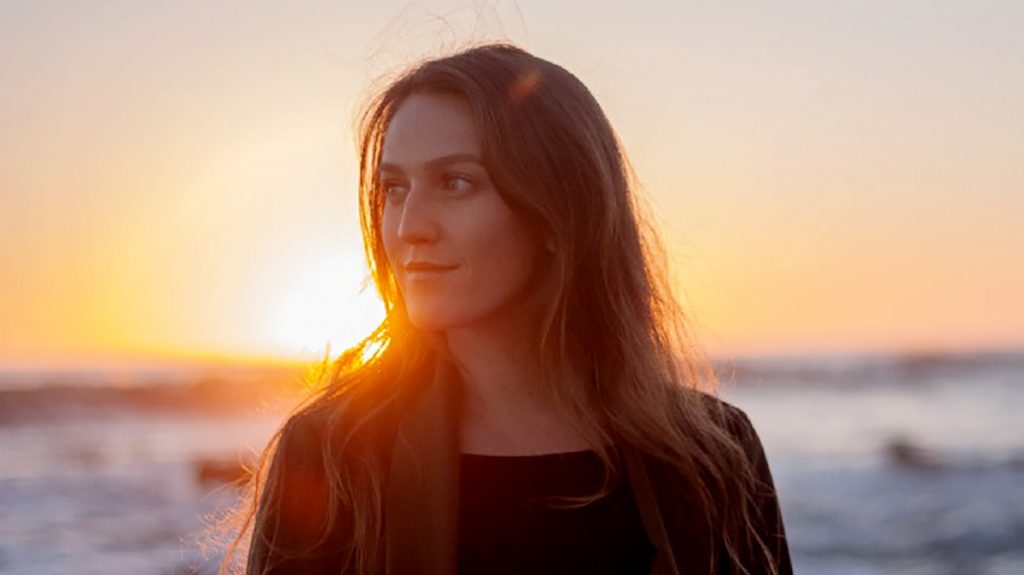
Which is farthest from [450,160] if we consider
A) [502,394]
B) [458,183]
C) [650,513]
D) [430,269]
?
[650,513]

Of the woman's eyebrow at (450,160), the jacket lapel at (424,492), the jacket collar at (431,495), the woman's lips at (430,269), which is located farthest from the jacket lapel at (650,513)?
the woman's eyebrow at (450,160)

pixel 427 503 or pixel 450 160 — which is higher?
pixel 450 160

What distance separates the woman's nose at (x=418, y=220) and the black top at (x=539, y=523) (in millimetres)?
451

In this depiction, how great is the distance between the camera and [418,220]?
10.2ft

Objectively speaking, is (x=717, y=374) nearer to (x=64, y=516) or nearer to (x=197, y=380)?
(x=64, y=516)

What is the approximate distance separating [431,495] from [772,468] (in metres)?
10.5

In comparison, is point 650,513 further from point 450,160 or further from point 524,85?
point 524,85

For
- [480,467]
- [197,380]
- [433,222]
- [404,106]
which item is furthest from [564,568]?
[197,380]

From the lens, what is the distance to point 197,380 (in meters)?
27.0

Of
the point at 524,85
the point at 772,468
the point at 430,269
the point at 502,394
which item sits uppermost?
the point at 524,85

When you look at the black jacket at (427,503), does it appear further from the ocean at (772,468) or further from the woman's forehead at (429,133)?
the ocean at (772,468)

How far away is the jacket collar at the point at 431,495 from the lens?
10.0 feet

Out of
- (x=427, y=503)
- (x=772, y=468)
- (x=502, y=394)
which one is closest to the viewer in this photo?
(x=427, y=503)

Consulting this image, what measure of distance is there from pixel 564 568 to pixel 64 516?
8.91 m
